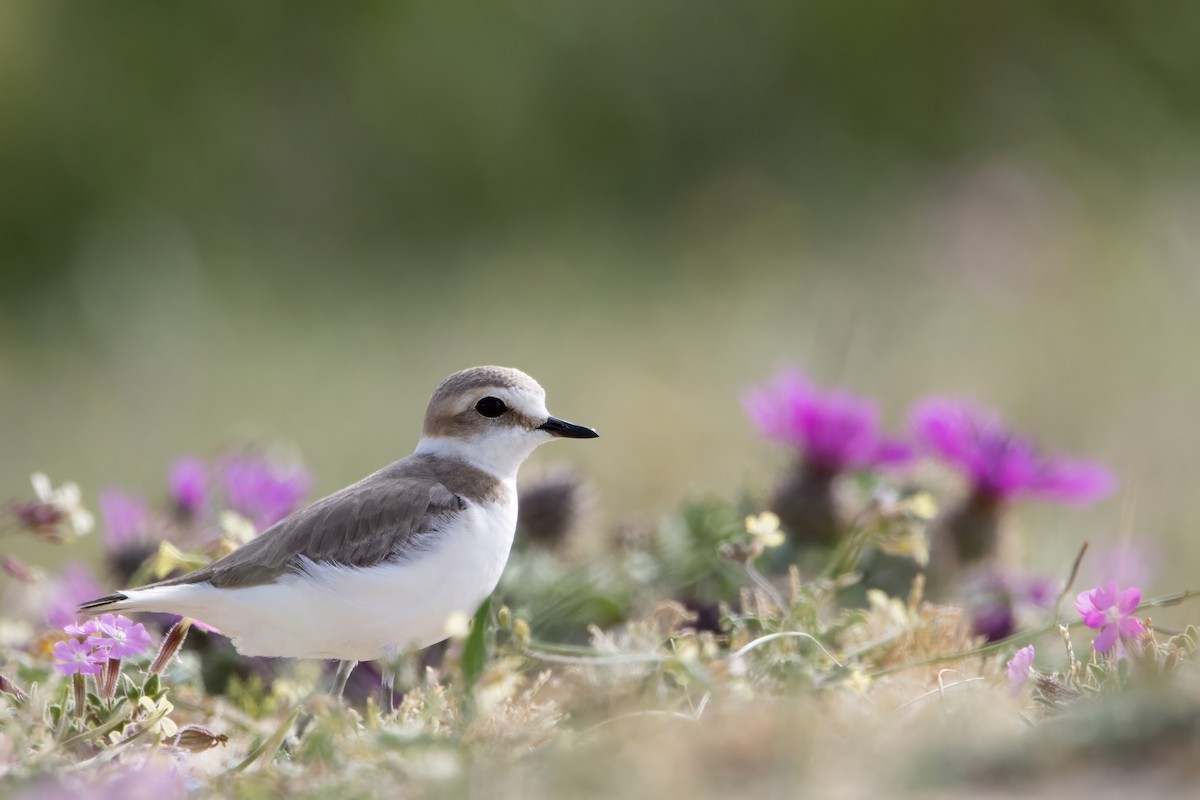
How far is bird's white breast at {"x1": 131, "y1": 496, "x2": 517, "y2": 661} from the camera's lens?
3354mm

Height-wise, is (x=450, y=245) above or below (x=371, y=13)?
below

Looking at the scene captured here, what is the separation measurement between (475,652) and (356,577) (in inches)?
35.0

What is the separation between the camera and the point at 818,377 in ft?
25.0

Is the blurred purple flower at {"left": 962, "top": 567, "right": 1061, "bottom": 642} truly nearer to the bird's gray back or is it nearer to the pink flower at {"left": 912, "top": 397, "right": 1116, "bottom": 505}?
the pink flower at {"left": 912, "top": 397, "right": 1116, "bottom": 505}

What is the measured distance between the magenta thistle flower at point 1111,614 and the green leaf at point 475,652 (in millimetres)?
1320

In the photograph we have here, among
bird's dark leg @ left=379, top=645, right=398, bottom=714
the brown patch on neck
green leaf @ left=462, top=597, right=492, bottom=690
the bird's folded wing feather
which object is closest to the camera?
green leaf @ left=462, top=597, right=492, bottom=690

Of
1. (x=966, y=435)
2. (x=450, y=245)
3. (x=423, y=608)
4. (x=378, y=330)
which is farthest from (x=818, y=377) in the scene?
(x=450, y=245)

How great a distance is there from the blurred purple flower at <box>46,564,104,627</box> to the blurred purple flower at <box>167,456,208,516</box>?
36 centimetres

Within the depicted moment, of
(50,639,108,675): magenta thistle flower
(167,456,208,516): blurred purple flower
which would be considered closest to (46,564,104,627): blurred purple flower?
(167,456,208,516): blurred purple flower

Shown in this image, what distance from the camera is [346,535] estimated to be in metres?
3.52

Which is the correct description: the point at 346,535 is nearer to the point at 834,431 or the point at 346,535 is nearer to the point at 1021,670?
the point at 1021,670

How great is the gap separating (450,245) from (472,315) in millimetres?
2126

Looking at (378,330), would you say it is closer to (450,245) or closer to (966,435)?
(450,245)

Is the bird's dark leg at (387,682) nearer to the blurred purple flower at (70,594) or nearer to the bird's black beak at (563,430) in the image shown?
the bird's black beak at (563,430)
